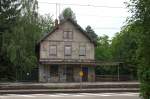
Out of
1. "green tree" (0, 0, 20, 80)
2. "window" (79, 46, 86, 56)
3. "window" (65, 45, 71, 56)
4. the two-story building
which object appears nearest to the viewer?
"green tree" (0, 0, 20, 80)

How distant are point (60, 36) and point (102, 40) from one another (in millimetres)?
40281

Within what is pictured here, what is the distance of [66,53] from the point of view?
59281 mm

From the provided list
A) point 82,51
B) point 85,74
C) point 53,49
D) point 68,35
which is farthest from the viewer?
Result: point 82,51

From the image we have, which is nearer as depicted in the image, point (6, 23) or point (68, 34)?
point (6, 23)

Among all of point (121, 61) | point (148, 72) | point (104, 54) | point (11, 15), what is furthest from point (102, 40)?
point (148, 72)

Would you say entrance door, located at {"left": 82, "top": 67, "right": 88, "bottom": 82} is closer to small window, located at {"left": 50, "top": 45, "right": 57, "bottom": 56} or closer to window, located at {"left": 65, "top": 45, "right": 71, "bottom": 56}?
window, located at {"left": 65, "top": 45, "right": 71, "bottom": 56}

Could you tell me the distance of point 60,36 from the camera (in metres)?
59.0

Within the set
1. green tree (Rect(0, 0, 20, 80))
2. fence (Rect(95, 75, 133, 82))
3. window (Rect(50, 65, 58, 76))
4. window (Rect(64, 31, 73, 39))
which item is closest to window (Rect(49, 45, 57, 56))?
window (Rect(50, 65, 58, 76))

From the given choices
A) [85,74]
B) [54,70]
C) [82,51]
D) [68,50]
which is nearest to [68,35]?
[68,50]

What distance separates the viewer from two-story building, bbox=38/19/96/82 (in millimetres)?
57781

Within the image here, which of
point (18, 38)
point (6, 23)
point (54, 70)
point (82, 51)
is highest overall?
point (6, 23)

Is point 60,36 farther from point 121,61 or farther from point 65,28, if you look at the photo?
point 121,61

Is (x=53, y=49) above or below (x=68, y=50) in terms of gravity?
above

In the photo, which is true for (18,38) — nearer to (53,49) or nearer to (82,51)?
(53,49)
